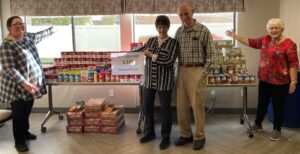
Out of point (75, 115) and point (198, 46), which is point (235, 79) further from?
point (75, 115)

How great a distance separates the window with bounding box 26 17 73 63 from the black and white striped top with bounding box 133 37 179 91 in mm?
1993

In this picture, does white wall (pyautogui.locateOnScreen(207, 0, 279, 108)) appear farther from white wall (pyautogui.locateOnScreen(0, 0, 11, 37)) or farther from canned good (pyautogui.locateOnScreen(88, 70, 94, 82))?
white wall (pyautogui.locateOnScreen(0, 0, 11, 37))

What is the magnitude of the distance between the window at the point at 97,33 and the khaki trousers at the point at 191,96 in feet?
6.04

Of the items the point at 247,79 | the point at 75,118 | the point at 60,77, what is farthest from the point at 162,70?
the point at 60,77

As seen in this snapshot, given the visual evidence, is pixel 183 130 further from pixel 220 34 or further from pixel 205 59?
pixel 220 34

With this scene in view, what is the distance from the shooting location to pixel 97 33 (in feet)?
17.1

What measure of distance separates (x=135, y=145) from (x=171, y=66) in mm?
1005

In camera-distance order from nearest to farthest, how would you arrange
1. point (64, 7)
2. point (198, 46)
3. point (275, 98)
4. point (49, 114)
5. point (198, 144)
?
1. point (198, 46)
2. point (198, 144)
3. point (275, 98)
4. point (49, 114)
5. point (64, 7)

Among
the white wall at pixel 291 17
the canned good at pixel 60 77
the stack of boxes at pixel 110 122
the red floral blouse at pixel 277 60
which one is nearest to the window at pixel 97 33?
the canned good at pixel 60 77

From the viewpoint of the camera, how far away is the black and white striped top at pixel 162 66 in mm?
3521

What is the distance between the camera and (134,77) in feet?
14.4

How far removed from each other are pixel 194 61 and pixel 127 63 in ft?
3.31

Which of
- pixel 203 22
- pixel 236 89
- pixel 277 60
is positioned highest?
pixel 203 22

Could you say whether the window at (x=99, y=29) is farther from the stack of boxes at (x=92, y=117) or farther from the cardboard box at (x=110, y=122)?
the cardboard box at (x=110, y=122)
